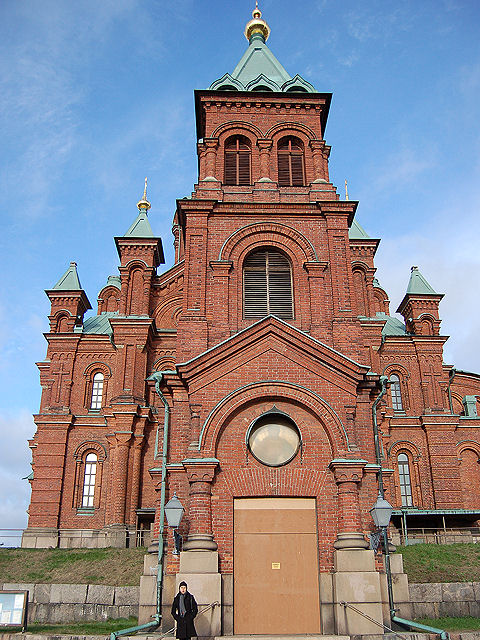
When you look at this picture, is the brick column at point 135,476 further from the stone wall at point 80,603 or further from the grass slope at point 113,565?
the stone wall at point 80,603

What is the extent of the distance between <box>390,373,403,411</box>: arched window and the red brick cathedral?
245 inches

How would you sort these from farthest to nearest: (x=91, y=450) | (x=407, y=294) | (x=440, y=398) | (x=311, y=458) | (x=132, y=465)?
(x=407, y=294)
(x=440, y=398)
(x=91, y=450)
(x=132, y=465)
(x=311, y=458)

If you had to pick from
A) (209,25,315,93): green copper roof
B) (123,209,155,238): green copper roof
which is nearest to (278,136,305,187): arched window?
(209,25,315,93): green copper roof

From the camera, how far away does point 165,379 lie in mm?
17656

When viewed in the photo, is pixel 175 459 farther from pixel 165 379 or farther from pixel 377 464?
pixel 377 464

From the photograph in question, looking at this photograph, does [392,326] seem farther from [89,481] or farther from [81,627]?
[81,627]

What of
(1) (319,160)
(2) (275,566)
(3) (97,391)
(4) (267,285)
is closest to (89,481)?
(3) (97,391)

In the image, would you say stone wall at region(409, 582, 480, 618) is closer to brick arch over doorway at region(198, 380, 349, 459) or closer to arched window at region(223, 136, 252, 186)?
brick arch over doorway at region(198, 380, 349, 459)

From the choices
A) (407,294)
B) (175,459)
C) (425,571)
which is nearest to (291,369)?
(175,459)

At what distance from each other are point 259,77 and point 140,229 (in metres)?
15.9

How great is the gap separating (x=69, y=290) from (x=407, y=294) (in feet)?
67.5

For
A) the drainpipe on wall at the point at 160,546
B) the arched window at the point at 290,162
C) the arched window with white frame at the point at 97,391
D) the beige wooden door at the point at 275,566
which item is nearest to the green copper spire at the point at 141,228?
the arched window with white frame at the point at 97,391

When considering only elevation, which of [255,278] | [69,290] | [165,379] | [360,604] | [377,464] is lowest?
[360,604]

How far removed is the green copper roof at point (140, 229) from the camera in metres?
37.6
